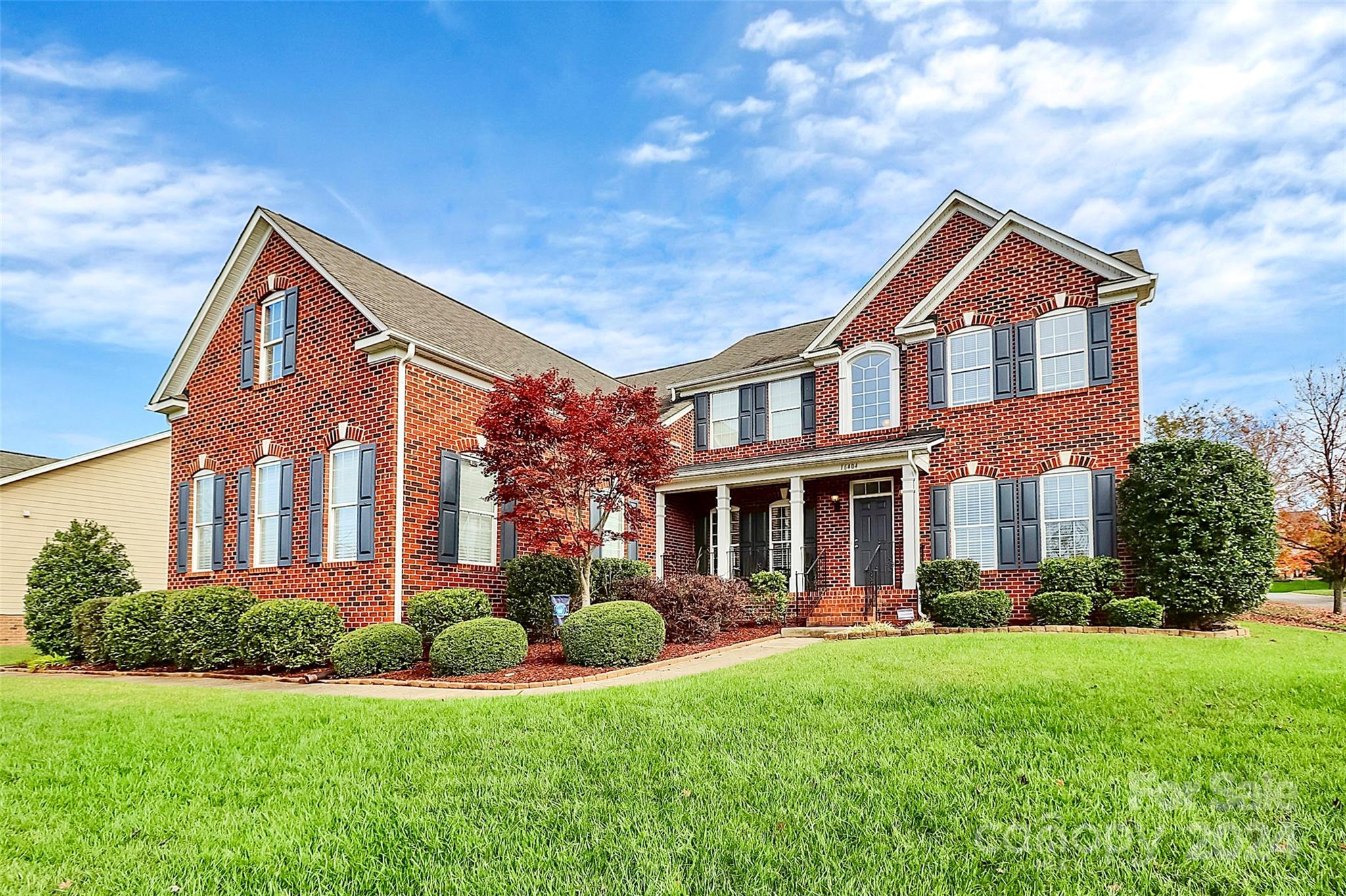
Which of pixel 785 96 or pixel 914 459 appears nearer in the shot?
pixel 785 96

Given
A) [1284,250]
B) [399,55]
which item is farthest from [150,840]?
[1284,250]

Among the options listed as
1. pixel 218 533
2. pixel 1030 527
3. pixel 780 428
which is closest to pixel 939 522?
pixel 1030 527

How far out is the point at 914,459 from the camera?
1762 centimetres

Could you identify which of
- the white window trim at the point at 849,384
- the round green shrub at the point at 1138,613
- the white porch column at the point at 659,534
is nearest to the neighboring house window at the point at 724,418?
the white porch column at the point at 659,534

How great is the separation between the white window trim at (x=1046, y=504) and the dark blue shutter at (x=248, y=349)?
16.2 metres

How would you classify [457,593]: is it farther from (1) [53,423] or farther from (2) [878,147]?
(1) [53,423]

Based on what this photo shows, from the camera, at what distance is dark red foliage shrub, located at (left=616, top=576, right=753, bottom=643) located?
15.2 metres

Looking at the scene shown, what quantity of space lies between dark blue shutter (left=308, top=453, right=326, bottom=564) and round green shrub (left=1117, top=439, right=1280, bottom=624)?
14.9 m

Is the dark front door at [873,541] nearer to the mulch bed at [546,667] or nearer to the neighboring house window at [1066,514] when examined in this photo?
the neighboring house window at [1066,514]

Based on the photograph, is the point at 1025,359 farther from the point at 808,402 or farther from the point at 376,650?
the point at 376,650

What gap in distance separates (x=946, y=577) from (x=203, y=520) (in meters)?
15.6

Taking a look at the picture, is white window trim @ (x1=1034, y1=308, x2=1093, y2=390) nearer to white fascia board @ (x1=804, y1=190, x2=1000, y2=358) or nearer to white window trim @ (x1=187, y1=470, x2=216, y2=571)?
white fascia board @ (x1=804, y1=190, x2=1000, y2=358)

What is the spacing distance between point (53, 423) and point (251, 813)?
2279cm

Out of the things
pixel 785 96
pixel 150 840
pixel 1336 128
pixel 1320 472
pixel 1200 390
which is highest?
pixel 785 96
